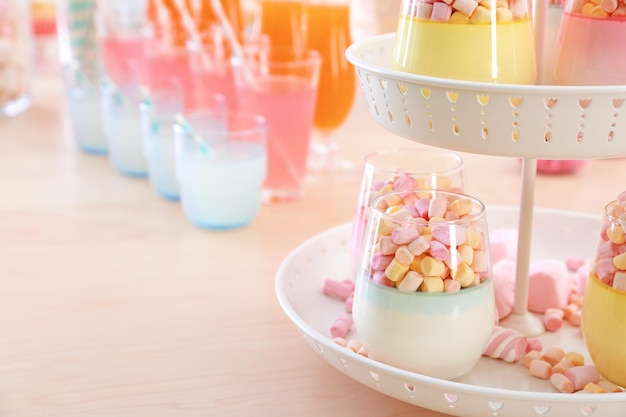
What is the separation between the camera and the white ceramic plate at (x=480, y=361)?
73 cm

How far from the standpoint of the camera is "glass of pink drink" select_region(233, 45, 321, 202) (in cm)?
138

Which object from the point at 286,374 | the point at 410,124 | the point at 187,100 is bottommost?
the point at 286,374

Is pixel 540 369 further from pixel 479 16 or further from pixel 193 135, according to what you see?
pixel 193 135

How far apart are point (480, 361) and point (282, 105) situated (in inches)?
24.5

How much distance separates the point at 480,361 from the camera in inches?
→ 35.0

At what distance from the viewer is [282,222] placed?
1.33 m

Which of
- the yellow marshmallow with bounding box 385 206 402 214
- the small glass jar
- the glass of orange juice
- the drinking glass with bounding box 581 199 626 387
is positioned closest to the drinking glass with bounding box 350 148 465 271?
the yellow marshmallow with bounding box 385 206 402 214

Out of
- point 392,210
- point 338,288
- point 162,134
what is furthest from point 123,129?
point 392,210

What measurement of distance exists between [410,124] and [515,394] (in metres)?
0.24

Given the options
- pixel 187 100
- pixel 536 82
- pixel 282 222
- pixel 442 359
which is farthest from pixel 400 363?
pixel 187 100

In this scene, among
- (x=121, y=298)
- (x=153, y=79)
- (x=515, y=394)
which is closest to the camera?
(x=515, y=394)

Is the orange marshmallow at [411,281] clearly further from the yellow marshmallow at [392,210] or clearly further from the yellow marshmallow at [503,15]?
the yellow marshmallow at [503,15]

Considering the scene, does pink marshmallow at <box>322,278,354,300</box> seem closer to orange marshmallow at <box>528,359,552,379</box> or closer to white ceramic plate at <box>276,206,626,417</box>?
white ceramic plate at <box>276,206,626,417</box>

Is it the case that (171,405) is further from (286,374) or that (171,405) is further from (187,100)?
(187,100)
